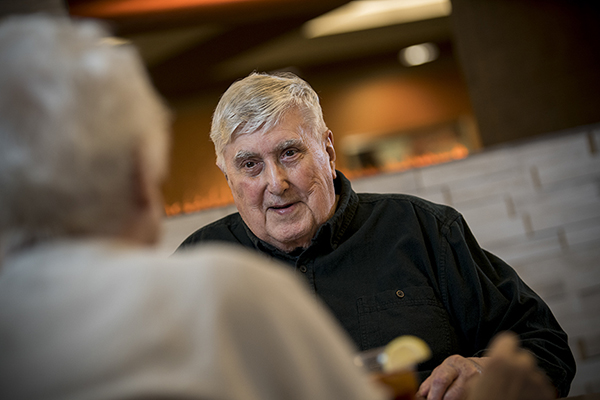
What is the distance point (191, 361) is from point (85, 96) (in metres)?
0.30

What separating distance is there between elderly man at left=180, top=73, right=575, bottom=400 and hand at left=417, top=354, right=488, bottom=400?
24cm

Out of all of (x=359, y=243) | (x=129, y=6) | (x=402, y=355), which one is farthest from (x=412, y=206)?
(x=129, y=6)

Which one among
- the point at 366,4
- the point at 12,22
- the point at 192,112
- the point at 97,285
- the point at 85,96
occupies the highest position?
the point at 366,4

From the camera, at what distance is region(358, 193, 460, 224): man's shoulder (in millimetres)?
1540

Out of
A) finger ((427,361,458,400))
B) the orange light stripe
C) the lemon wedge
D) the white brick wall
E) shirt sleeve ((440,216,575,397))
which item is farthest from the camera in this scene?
the orange light stripe

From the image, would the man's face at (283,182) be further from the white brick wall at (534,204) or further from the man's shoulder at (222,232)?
the white brick wall at (534,204)

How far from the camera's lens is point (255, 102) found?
1.52 meters

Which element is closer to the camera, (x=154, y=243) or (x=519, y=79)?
(x=154, y=243)

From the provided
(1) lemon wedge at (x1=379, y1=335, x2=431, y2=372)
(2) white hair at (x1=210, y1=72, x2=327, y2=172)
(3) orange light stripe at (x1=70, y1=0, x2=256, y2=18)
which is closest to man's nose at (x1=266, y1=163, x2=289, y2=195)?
(2) white hair at (x1=210, y1=72, x2=327, y2=172)

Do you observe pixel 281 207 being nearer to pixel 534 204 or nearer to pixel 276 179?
pixel 276 179

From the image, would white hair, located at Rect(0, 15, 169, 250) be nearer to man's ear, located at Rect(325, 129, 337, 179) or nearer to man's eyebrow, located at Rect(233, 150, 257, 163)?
man's eyebrow, located at Rect(233, 150, 257, 163)

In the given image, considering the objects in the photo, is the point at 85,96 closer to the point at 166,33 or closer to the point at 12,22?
the point at 12,22

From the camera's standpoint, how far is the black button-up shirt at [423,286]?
4.43 feet

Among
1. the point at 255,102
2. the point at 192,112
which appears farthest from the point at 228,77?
the point at 255,102
